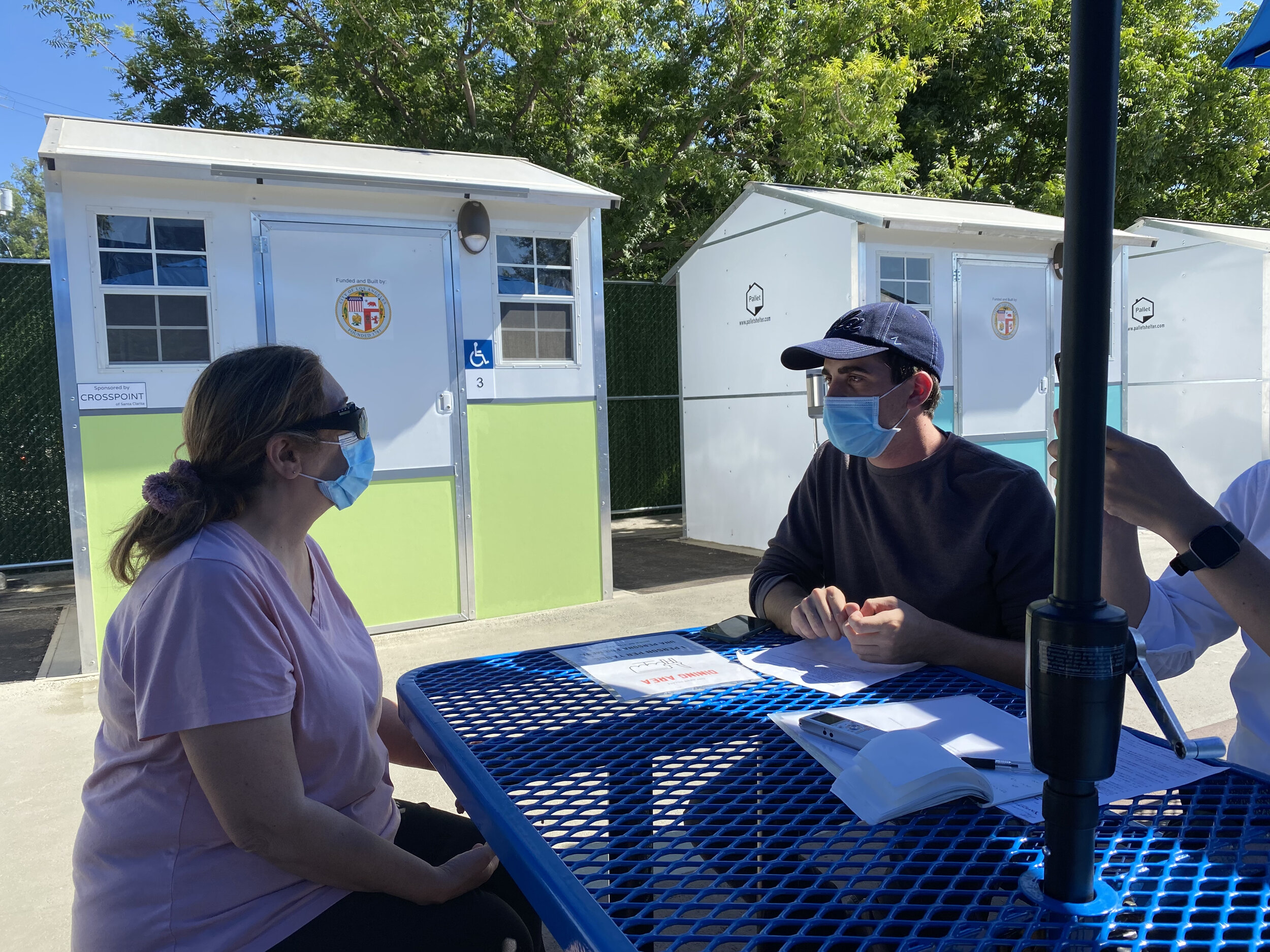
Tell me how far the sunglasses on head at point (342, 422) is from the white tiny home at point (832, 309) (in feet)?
17.8

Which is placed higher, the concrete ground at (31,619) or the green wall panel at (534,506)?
the green wall panel at (534,506)

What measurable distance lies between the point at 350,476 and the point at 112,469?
3628 millimetres

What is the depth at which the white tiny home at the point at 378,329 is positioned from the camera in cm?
481

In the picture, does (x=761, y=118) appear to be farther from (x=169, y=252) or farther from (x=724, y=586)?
(x=169, y=252)

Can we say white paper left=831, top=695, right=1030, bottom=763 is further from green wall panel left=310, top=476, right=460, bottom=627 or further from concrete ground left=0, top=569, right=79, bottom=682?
concrete ground left=0, top=569, right=79, bottom=682

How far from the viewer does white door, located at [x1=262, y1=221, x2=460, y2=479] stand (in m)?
5.25

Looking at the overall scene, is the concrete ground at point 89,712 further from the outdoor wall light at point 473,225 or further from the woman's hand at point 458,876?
the outdoor wall light at point 473,225

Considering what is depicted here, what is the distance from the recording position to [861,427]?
90.4 inches

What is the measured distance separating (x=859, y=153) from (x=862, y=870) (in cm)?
1321

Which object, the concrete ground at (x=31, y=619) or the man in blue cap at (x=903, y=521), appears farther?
the concrete ground at (x=31, y=619)

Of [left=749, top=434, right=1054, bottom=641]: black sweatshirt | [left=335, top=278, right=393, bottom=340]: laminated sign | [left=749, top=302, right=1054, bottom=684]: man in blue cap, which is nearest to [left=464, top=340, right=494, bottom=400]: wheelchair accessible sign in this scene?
[left=335, top=278, right=393, bottom=340]: laminated sign

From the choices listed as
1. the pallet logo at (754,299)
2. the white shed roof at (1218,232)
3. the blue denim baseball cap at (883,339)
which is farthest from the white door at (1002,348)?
the blue denim baseball cap at (883,339)

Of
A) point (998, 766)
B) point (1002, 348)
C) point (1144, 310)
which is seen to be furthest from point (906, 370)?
point (1144, 310)

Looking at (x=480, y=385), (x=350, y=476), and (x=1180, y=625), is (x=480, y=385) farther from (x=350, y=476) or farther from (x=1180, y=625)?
(x=1180, y=625)
